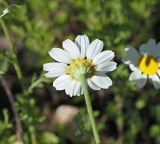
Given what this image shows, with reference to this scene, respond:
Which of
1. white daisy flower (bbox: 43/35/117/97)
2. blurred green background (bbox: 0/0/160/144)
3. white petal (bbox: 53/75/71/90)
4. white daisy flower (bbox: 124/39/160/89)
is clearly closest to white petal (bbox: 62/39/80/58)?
white daisy flower (bbox: 43/35/117/97)

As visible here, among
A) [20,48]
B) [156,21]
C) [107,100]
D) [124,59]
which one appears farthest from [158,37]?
[124,59]

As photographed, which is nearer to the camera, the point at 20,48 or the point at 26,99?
the point at 26,99

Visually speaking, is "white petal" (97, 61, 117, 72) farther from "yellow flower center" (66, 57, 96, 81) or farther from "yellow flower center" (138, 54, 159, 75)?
"yellow flower center" (138, 54, 159, 75)

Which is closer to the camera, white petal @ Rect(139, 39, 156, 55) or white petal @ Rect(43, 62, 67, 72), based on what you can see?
white petal @ Rect(43, 62, 67, 72)

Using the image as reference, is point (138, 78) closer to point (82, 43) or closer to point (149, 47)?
point (149, 47)

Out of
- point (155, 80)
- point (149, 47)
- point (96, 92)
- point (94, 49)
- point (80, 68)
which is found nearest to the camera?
point (80, 68)

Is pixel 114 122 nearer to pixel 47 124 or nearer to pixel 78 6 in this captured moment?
pixel 47 124

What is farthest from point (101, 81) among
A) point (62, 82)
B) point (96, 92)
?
point (96, 92)
